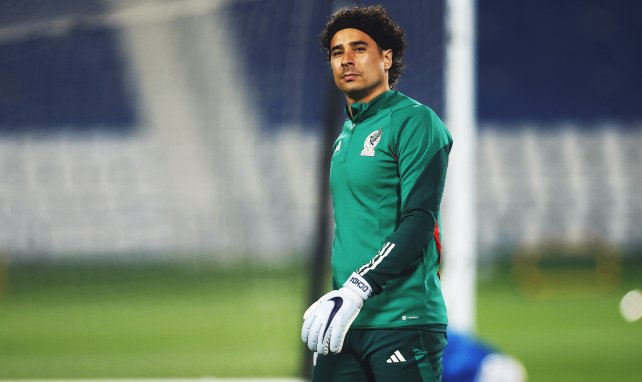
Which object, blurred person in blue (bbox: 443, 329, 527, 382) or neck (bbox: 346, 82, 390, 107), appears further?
blurred person in blue (bbox: 443, 329, 527, 382)

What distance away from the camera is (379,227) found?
8.34 ft

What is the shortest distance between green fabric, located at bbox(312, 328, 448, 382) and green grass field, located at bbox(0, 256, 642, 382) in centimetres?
460

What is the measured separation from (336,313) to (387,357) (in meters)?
0.20

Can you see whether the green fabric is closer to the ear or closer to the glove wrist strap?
the glove wrist strap

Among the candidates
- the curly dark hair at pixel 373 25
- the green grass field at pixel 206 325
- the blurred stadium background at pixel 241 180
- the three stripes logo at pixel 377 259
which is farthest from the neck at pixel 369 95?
the green grass field at pixel 206 325

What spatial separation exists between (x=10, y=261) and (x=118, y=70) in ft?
12.2

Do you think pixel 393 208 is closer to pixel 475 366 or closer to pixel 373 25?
pixel 373 25

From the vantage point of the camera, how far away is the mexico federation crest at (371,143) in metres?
2.54

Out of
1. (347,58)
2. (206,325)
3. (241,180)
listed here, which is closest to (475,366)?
(347,58)

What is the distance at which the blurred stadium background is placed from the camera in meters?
8.47

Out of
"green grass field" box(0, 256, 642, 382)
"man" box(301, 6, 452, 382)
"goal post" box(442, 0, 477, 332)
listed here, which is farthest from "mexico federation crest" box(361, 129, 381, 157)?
"green grass field" box(0, 256, 642, 382)

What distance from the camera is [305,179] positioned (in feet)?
52.1

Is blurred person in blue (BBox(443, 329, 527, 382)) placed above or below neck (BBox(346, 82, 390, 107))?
below

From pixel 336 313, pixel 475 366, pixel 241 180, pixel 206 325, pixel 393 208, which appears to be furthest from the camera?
pixel 241 180
